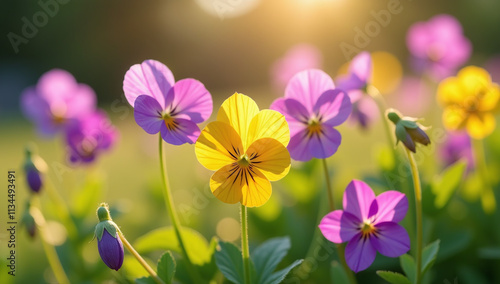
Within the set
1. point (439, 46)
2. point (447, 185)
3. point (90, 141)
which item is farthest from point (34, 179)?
point (439, 46)

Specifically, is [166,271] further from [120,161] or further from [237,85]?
[237,85]

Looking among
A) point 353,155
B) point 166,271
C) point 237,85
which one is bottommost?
point 353,155

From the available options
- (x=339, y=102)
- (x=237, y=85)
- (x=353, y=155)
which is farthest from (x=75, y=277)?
(x=237, y=85)

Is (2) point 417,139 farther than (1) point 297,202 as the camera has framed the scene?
No

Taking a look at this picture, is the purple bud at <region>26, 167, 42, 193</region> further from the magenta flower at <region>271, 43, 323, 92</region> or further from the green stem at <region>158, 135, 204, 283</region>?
the magenta flower at <region>271, 43, 323, 92</region>

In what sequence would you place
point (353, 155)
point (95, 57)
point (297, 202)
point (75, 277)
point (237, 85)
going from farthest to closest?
point (95, 57) → point (237, 85) → point (353, 155) → point (297, 202) → point (75, 277)

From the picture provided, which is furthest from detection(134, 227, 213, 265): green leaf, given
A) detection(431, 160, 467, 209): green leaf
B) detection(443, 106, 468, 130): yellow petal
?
detection(443, 106, 468, 130): yellow petal
